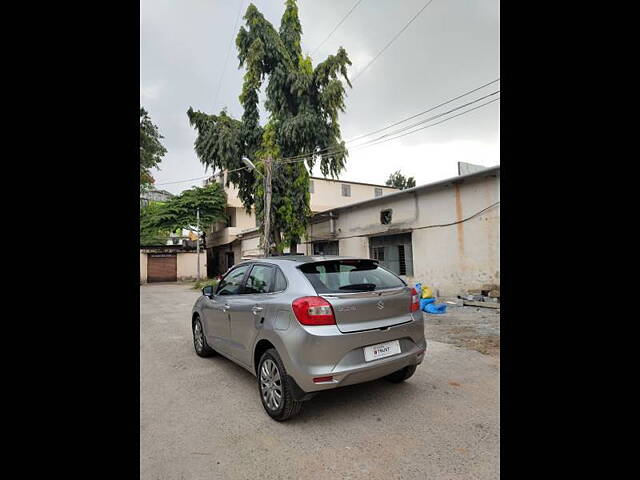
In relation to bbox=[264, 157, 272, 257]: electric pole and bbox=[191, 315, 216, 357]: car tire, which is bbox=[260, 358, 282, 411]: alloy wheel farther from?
bbox=[264, 157, 272, 257]: electric pole

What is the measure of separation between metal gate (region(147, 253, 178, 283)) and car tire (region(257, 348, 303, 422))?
23980mm

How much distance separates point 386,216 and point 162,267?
1907 centimetres

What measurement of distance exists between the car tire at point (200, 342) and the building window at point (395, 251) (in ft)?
24.8

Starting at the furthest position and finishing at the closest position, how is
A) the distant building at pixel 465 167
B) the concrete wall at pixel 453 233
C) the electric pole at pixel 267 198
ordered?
the electric pole at pixel 267 198 → the distant building at pixel 465 167 → the concrete wall at pixel 453 233

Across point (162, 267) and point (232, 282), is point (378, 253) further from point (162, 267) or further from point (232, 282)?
point (162, 267)

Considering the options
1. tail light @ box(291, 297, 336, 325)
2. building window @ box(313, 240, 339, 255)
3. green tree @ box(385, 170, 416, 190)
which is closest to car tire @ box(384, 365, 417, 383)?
tail light @ box(291, 297, 336, 325)

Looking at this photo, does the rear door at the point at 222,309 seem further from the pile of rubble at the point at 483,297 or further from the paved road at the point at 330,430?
the pile of rubble at the point at 483,297

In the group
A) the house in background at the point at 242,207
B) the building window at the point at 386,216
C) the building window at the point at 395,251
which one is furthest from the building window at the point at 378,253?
the house in background at the point at 242,207

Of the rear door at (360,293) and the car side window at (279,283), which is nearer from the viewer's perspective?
the rear door at (360,293)

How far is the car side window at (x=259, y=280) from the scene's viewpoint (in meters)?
3.49

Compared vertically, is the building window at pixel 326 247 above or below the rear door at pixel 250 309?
above
